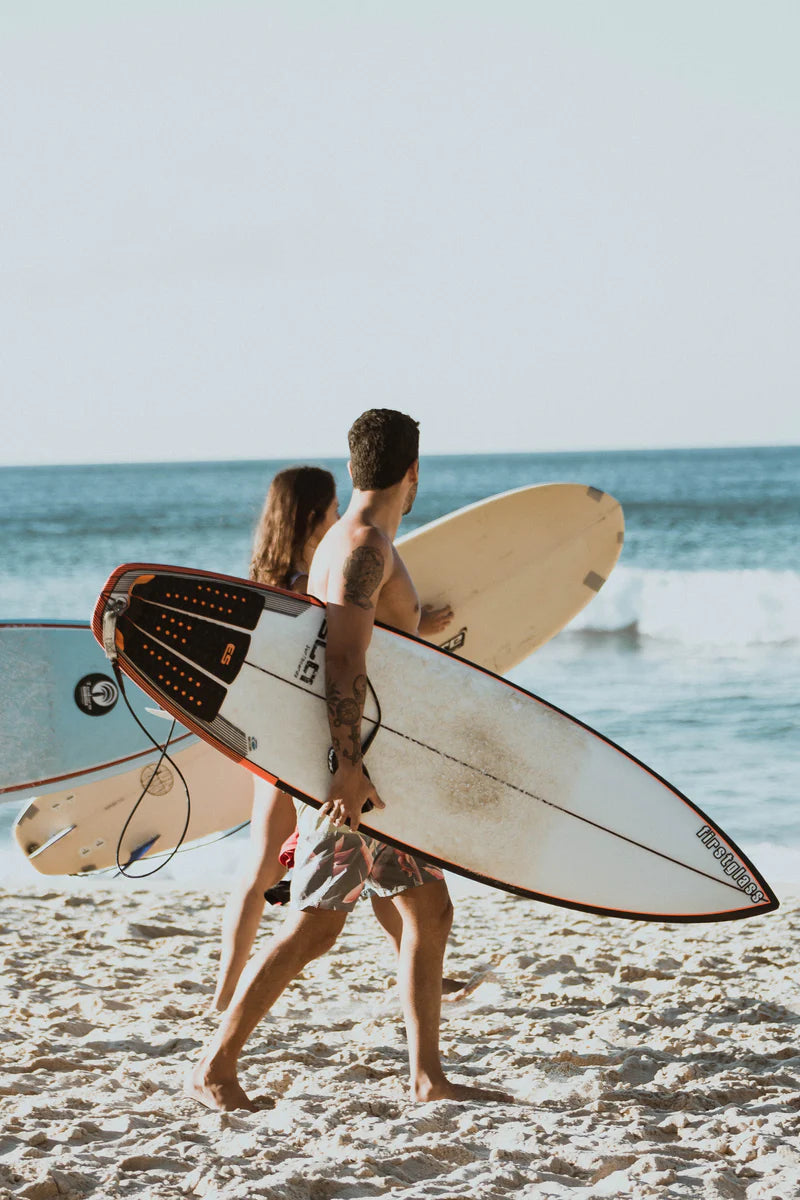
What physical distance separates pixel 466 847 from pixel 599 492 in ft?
7.88

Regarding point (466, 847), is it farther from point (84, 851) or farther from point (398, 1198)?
point (84, 851)

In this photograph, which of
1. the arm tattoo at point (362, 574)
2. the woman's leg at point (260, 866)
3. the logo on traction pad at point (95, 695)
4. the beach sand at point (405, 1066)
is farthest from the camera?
the logo on traction pad at point (95, 695)

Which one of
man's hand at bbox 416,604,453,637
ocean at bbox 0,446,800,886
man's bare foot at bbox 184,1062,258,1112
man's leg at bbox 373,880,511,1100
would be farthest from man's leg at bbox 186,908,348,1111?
man's hand at bbox 416,604,453,637

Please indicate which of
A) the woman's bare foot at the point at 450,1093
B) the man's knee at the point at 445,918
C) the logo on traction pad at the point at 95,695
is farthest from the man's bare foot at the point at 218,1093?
the logo on traction pad at the point at 95,695

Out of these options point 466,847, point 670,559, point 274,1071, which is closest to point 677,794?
point 466,847

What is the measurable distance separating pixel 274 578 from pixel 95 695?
167 cm

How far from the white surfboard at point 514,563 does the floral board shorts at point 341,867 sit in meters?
1.74

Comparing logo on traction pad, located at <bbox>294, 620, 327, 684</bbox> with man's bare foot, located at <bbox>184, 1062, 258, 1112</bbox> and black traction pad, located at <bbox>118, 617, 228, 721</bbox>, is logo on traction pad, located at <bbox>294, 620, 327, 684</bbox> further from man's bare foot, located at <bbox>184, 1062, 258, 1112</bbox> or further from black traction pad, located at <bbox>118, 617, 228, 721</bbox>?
man's bare foot, located at <bbox>184, 1062, 258, 1112</bbox>

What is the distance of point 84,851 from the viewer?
4.10 m

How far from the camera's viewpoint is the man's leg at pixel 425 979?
245cm

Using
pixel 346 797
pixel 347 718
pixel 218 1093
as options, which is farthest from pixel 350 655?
pixel 218 1093

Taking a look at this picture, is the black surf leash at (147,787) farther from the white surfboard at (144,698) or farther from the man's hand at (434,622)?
the man's hand at (434,622)

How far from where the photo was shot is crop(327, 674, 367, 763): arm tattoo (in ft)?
7.68

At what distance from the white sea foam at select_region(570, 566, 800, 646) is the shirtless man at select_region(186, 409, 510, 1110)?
10555mm
